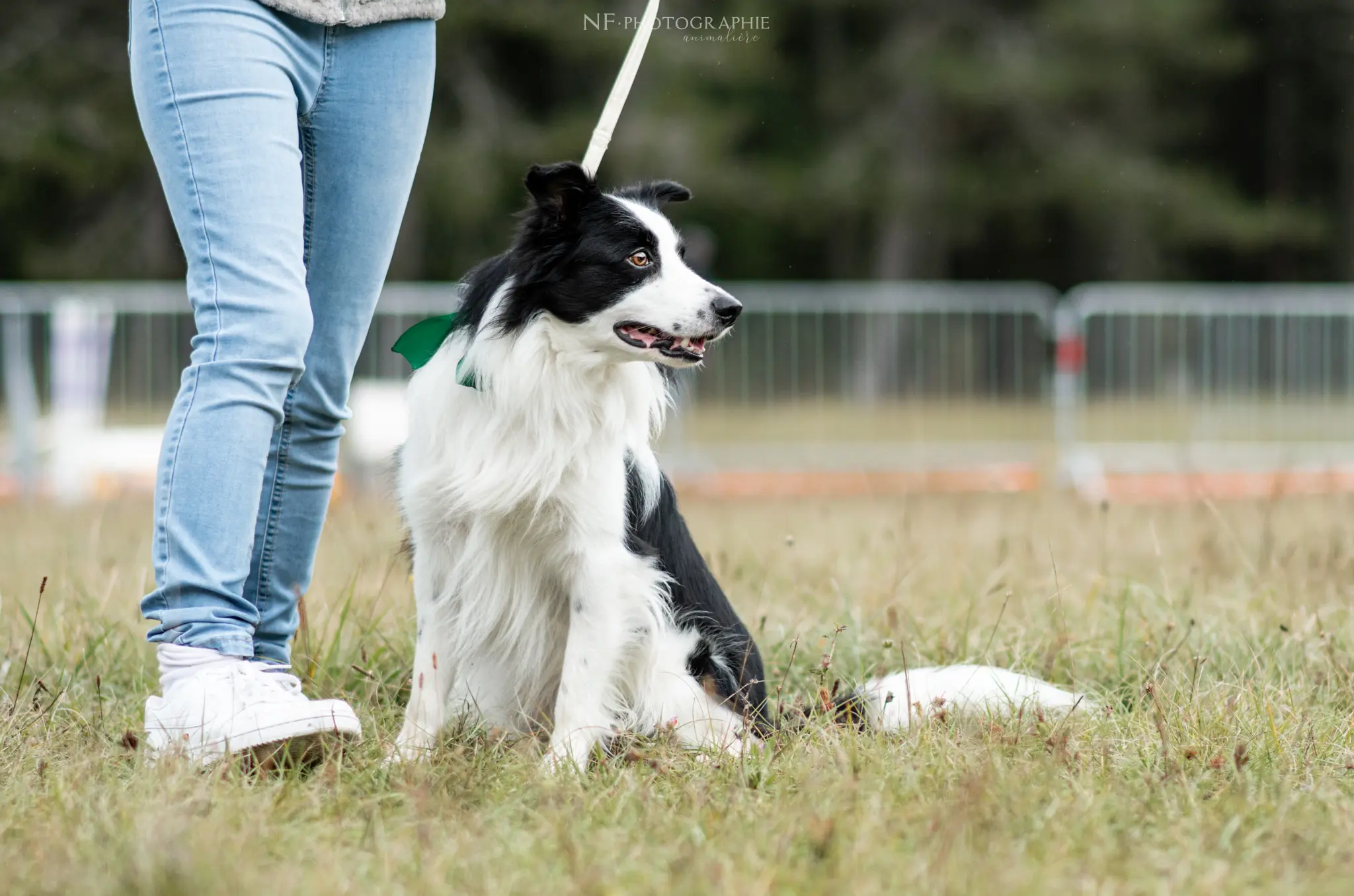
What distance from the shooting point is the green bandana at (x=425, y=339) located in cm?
307

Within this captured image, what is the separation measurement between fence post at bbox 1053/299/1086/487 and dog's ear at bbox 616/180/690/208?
7724 mm

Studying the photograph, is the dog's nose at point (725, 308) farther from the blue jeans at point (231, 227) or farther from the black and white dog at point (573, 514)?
the blue jeans at point (231, 227)

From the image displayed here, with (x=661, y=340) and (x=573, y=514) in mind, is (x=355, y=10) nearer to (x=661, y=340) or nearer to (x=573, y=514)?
(x=661, y=340)

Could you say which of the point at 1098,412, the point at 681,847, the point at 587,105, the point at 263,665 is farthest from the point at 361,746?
the point at 587,105

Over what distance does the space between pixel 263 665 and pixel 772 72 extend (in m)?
20.0

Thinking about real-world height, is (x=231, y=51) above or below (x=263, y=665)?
above

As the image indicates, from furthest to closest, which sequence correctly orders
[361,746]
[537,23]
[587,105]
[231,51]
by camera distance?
[587,105] < [537,23] < [361,746] < [231,51]

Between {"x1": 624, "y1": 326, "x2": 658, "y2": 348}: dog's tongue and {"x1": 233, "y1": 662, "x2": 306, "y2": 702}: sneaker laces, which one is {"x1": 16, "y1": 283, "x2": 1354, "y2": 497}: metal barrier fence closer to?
{"x1": 624, "y1": 326, "x2": 658, "y2": 348}: dog's tongue

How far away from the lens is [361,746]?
274 centimetres

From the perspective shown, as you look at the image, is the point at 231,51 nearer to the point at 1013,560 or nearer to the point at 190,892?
the point at 190,892

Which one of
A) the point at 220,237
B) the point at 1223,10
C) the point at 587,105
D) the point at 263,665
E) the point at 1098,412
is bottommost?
the point at 1098,412

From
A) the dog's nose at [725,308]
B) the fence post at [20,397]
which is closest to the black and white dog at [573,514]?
the dog's nose at [725,308]

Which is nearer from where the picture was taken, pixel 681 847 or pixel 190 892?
pixel 190 892

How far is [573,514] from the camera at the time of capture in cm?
291
